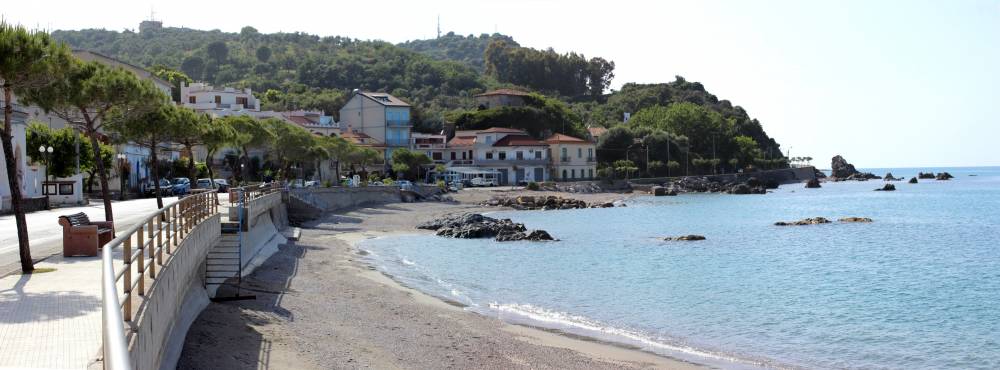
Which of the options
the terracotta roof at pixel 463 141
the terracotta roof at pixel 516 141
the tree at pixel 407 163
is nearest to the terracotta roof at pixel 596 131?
the terracotta roof at pixel 516 141

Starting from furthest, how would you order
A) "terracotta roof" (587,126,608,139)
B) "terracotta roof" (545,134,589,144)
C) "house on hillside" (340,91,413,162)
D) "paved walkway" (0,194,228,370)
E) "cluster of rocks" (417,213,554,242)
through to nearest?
"terracotta roof" (587,126,608,139) < "terracotta roof" (545,134,589,144) < "house on hillside" (340,91,413,162) < "cluster of rocks" (417,213,554,242) < "paved walkway" (0,194,228,370)

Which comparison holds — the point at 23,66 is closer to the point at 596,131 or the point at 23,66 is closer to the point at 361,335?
the point at 361,335

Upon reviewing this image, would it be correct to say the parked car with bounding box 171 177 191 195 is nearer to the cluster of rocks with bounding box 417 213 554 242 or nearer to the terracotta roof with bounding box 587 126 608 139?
the cluster of rocks with bounding box 417 213 554 242

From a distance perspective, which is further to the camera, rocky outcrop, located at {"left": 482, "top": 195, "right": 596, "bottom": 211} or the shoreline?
rocky outcrop, located at {"left": 482, "top": 195, "right": 596, "bottom": 211}

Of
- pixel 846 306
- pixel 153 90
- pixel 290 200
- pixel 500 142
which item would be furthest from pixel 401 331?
pixel 500 142

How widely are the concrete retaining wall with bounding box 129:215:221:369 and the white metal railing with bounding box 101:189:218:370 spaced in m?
0.13

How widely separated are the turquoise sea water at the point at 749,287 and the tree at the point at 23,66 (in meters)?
11.6

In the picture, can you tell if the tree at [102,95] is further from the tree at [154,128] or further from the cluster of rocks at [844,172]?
the cluster of rocks at [844,172]

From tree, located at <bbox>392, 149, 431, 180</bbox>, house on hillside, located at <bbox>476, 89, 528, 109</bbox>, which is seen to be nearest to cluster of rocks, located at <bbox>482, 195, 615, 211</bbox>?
tree, located at <bbox>392, 149, 431, 180</bbox>

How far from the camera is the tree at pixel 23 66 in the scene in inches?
629

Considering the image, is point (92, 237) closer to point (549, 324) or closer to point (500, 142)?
point (549, 324)

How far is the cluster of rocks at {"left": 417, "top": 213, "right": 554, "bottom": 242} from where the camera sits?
4775 centimetres

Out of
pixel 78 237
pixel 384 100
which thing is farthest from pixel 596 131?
pixel 78 237

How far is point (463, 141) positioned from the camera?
112 m
